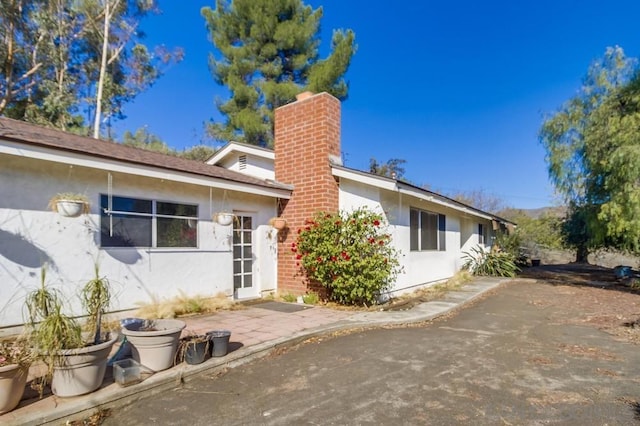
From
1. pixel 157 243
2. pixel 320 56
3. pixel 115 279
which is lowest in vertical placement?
pixel 115 279

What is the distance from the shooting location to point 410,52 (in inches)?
687

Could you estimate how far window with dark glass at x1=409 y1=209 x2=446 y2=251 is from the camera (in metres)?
11.1

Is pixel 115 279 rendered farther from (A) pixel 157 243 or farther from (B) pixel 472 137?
(B) pixel 472 137

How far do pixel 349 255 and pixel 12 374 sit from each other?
5874 millimetres

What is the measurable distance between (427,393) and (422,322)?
144 inches

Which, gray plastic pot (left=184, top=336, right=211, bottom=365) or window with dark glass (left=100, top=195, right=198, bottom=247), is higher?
window with dark glass (left=100, top=195, right=198, bottom=247)

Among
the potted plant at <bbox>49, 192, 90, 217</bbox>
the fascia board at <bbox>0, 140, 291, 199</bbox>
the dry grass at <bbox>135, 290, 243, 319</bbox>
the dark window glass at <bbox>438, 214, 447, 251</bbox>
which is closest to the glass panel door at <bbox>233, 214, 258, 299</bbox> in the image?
the dry grass at <bbox>135, 290, 243, 319</bbox>

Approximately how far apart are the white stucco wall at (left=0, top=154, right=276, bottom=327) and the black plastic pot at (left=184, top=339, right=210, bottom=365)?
118 inches

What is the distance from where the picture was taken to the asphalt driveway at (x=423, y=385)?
333 cm

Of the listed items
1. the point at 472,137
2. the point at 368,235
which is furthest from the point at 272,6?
the point at 368,235

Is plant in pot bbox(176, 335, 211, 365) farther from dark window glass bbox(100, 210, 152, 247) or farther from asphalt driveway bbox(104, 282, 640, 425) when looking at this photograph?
dark window glass bbox(100, 210, 152, 247)

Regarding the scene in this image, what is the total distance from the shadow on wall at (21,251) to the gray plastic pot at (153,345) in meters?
2.65

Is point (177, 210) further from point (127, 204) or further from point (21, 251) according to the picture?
point (21, 251)

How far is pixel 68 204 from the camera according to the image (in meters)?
5.50
